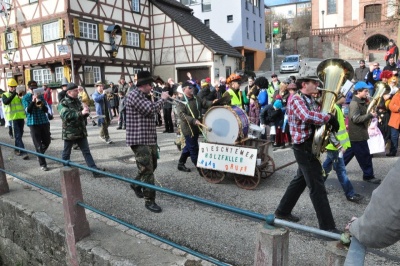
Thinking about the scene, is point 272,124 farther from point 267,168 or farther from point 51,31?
point 51,31

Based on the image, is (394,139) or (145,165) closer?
(145,165)

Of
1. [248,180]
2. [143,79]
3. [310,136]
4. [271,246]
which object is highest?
[143,79]

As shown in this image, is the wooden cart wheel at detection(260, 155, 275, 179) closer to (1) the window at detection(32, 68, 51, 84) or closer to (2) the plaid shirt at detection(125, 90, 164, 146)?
(2) the plaid shirt at detection(125, 90, 164, 146)

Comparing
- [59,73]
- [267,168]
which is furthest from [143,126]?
[59,73]

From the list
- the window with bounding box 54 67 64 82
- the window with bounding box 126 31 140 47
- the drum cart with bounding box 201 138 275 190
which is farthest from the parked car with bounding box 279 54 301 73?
the drum cart with bounding box 201 138 275 190

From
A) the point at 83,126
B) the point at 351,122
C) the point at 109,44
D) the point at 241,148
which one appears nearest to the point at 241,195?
the point at 241,148

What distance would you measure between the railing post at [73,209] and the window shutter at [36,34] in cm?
2060

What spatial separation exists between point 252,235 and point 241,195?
1496mm

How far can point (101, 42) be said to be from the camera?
22250mm

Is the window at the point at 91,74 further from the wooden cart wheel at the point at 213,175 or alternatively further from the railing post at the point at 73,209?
the railing post at the point at 73,209

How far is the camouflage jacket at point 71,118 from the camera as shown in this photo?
20.4ft

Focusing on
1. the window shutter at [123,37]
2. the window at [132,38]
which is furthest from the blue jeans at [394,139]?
the window at [132,38]

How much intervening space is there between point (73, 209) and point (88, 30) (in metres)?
19.9

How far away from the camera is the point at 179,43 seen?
86.8ft
